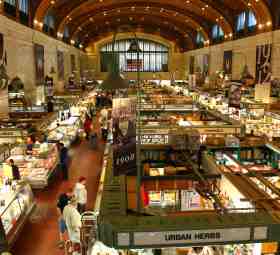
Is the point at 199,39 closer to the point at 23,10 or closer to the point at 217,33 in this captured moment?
the point at 217,33

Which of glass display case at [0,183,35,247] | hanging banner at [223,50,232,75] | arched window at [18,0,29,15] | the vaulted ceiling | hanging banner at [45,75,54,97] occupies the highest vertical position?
the vaulted ceiling

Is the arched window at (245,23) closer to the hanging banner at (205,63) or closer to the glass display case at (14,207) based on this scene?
the hanging banner at (205,63)

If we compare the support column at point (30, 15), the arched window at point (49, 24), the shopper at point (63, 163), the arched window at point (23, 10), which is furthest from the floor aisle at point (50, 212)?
the arched window at point (49, 24)

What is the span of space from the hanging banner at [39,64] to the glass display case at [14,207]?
13.0 meters

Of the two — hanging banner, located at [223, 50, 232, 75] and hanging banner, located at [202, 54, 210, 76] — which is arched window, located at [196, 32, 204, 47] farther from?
hanging banner, located at [223, 50, 232, 75]

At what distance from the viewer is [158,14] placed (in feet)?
131

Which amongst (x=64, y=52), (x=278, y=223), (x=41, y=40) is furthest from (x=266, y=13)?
(x=278, y=223)

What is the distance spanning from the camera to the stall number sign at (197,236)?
11.1ft

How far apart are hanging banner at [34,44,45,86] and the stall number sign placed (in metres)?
19.6

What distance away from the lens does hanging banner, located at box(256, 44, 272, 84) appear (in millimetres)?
22148

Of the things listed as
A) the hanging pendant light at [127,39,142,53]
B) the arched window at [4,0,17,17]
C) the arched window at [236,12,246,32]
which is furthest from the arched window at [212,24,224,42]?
the hanging pendant light at [127,39,142,53]

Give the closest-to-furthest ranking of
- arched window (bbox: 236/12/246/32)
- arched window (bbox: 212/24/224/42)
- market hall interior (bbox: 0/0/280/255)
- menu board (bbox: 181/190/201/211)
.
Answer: market hall interior (bbox: 0/0/280/255) → menu board (bbox: 181/190/201/211) → arched window (bbox: 236/12/246/32) → arched window (bbox: 212/24/224/42)

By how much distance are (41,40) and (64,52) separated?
917 cm

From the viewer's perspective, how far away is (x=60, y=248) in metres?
8.17
